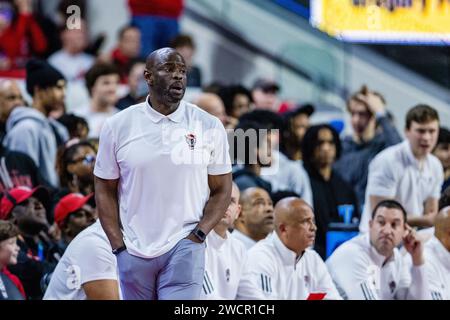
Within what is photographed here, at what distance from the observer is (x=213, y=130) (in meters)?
6.57

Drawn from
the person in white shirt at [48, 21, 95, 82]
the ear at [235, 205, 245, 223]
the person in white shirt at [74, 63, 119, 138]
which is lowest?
the ear at [235, 205, 245, 223]

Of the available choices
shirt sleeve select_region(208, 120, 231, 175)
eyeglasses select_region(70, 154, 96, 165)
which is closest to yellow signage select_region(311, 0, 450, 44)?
eyeglasses select_region(70, 154, 96, 165)

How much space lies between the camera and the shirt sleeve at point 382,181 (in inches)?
369

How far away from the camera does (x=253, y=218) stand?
8.60 m

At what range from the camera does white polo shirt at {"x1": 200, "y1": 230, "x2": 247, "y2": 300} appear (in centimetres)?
780

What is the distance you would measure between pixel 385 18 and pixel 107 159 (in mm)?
7542

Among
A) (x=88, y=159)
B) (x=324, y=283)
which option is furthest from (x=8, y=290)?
(x=324, y=283)

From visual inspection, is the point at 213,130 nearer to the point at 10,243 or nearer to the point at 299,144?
the point at 10,243

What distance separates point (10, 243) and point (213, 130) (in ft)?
5.49

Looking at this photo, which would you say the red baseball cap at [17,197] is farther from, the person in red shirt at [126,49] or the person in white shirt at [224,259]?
the person in red shirt at [126,49]

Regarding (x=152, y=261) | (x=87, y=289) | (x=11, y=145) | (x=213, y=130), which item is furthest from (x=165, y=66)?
(x=11, y=145)

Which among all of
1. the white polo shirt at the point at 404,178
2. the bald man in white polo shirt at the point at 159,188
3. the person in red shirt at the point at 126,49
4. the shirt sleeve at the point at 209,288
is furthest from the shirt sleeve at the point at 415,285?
the person in red shirt at the point at 126,49

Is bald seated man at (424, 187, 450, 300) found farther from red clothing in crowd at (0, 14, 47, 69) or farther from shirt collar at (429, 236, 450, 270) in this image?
red clothing in crowd at (0, 14, 47, 69)

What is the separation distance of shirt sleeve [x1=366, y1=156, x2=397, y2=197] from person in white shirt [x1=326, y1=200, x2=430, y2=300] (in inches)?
27.2
